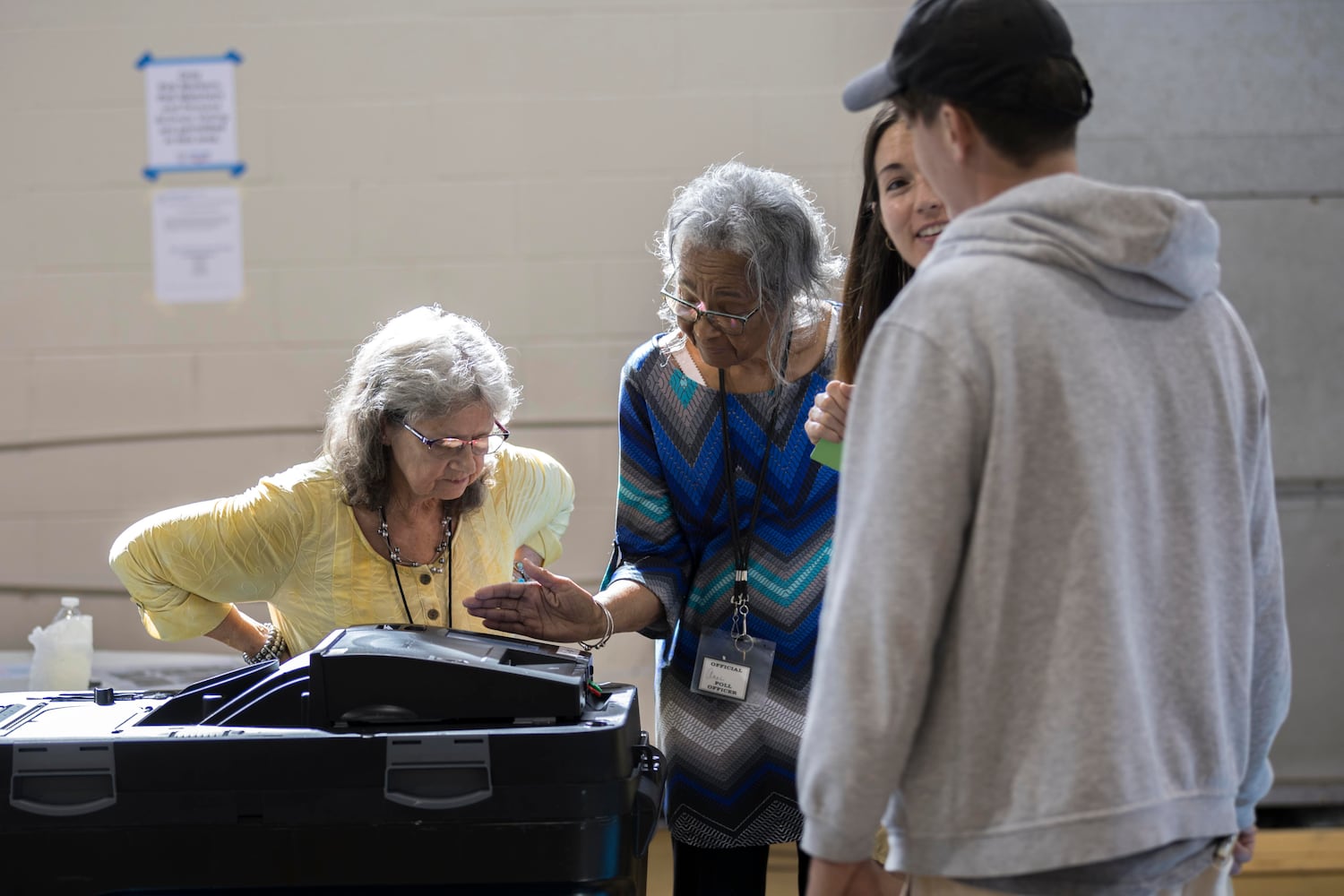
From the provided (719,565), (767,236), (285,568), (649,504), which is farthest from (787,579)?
(285,568)

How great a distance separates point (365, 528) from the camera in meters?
1.79

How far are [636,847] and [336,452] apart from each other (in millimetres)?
821

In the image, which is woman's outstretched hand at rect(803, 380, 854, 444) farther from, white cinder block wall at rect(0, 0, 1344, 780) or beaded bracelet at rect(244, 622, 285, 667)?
white cinder block wall at rect(0, 0, 1344, 780)

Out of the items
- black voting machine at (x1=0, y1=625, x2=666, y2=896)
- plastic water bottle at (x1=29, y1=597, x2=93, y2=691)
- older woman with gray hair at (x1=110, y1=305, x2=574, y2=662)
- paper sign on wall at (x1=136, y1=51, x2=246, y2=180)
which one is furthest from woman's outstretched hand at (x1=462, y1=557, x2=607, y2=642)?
paper sign on wall at (x1=136, y1=51, x2=246, y2=180)

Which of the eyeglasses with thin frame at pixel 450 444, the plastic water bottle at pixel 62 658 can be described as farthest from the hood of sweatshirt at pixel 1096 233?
the plastic water bottle at pixel 62 658

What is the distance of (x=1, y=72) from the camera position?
2.99 m

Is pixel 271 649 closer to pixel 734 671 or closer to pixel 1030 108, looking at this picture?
pixel 734 671

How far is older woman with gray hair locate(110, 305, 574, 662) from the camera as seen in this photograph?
1743 millimetres

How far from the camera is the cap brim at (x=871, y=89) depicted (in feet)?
3.07

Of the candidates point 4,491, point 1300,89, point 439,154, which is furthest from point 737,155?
point 4,491

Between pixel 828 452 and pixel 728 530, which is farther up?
pixel 828 452

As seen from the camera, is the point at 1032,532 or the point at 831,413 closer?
the point at 1032,532

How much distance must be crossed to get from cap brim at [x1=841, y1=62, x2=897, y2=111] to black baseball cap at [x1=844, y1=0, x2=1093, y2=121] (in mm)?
14

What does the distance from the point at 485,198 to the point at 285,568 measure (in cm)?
150
